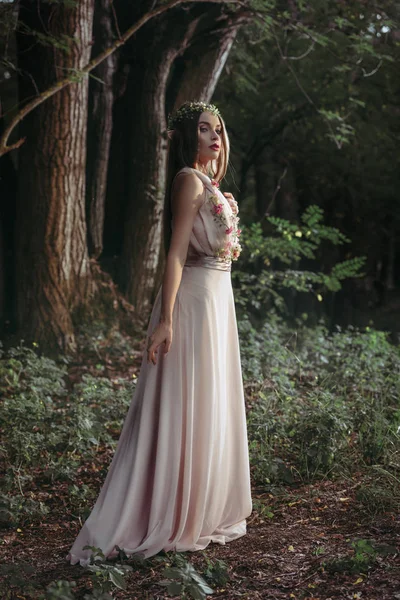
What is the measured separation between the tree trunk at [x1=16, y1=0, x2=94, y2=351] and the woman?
418cm

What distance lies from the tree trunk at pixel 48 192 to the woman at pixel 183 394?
13.7 ft

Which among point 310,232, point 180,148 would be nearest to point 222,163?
point 180,148

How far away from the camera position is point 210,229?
12.3 ft

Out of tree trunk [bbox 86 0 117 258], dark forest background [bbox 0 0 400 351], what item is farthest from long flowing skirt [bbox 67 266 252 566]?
tree trunk [bbox 86 0 117 258]

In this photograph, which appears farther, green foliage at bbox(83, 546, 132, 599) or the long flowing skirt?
the long flowing skirt

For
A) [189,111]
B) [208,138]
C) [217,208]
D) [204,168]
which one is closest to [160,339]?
[217,208]

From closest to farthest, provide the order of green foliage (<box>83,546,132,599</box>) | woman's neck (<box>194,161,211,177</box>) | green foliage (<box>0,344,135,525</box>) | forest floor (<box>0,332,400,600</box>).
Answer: green foliage (<box>83,546,132,599</box>) → forest floor (<box>0,332,400,600</box>) → woman's neck (<box>194,161,211,177</box>) → green foliage (<box>0,344,135,525</box>)

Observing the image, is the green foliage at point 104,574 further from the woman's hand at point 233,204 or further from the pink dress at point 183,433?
the woman's hand at point 233,204

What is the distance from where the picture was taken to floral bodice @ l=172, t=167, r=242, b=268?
376 centimetres

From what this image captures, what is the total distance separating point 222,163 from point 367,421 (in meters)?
2.38

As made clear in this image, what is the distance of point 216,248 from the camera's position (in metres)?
3.79

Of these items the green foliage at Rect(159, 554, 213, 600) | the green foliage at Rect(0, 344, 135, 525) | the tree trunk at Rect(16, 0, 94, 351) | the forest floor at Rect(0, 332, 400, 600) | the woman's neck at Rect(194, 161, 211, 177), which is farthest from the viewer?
the tree trunk at Rect(16, 0, 94, 351)

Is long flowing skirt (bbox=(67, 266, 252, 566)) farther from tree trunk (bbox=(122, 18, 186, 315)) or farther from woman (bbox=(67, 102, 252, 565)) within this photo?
tree trunk (bbox=(122, 18, 186, 315))

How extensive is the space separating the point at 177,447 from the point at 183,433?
0.26 feet
